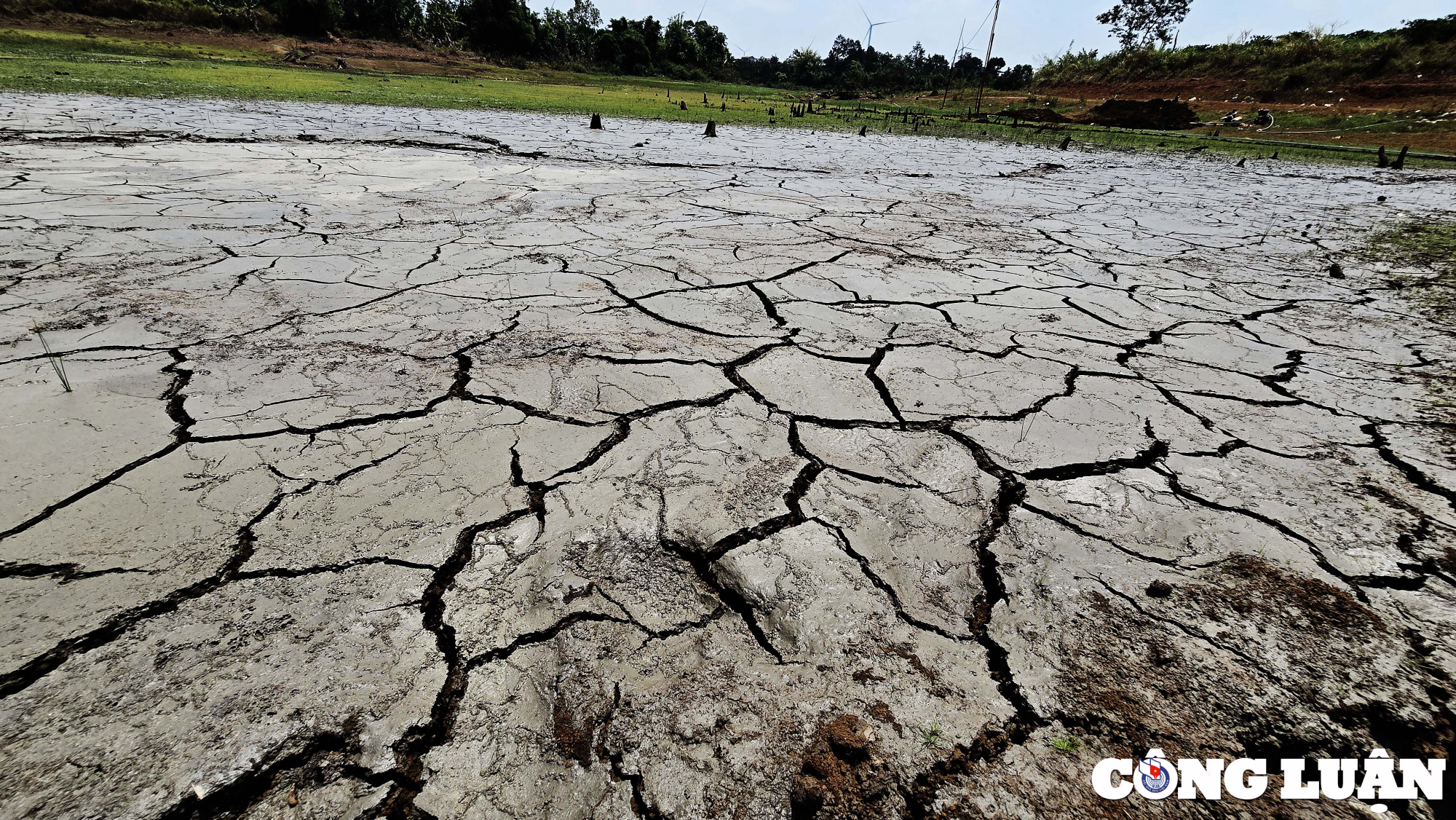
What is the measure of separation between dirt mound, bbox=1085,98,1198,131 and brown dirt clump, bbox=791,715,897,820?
17.3 metres

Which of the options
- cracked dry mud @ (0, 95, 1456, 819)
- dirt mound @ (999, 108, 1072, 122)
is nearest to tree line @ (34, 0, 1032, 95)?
dirt mound @ (999, 108, 1072, 122)

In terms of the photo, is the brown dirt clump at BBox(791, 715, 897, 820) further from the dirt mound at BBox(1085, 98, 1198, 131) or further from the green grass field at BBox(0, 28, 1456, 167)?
the dirt mound at BBox(1085, 98, 1198, 131)

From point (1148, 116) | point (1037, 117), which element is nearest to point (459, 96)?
point (1037, 117)

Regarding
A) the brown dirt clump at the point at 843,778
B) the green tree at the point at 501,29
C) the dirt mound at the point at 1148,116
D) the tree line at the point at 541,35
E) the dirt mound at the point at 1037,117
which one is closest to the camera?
the brown dirt clump at the point at 843,778

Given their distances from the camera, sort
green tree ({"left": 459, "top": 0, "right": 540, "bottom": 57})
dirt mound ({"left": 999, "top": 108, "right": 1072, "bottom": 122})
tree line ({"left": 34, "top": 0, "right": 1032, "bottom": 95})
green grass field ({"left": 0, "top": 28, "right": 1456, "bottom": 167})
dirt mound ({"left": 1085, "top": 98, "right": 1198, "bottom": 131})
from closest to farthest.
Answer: green grass field ({"left": 0, "top": 28, "right": 1456, "bottom": 167}) → dirt mound ({"left": 1085, "top": 98, "right": 1198, "bottom": 131}) → dirt mound ({"left": 999, "top": 108, "right": 1072, "bottom": 122}) → tree line ({"left": 34, "top": 0, "right": 1032, "bottom": 95}) → green tree ({"left": 459, "top": 0, "right": 540, "bottom": 57})

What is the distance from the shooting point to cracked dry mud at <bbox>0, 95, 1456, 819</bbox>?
809 millimetres

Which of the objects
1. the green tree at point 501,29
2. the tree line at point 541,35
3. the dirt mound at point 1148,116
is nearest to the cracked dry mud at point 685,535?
the dirt mound at point 1148,116

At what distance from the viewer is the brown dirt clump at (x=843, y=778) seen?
76 cm

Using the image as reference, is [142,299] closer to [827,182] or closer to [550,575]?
[550,575]

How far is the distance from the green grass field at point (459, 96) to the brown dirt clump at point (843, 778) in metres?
11.4

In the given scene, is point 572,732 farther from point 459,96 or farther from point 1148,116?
point 1148,116

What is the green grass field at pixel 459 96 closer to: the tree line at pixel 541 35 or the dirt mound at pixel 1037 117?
the dirt mound at pixel 1037 117

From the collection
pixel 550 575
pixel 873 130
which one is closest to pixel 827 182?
pixel 550 575

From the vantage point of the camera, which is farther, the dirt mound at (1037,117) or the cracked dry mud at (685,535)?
the dirt mound at (1037,117)
